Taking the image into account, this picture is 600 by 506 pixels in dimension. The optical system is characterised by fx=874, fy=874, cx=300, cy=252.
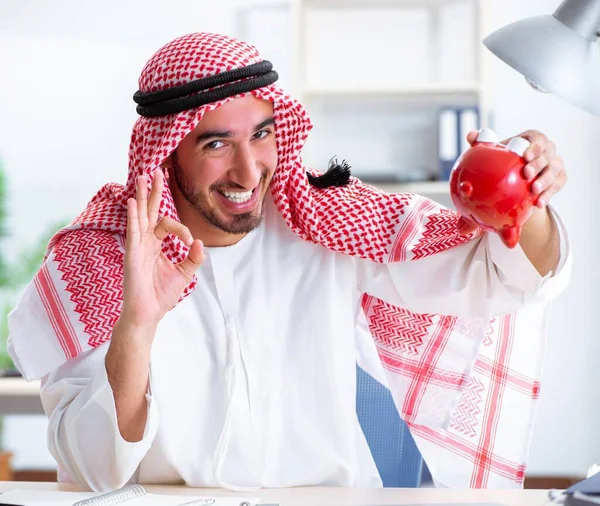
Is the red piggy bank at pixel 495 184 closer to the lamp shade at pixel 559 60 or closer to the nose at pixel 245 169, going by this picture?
the lamp shade at pixel 559 60

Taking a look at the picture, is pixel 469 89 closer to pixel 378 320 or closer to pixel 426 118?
pixel 426 118

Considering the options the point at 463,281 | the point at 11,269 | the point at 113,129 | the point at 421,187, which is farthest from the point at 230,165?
the point at 11,269

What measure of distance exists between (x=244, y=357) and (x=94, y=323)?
313 mm

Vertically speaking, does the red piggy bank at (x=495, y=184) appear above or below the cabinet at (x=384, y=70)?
below

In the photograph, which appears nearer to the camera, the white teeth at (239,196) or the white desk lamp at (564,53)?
the white desk lamp at (564,53)

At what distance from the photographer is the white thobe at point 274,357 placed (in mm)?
1683

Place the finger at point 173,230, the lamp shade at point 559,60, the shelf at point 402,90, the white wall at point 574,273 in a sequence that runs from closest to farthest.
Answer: the lamp shade at point 559,60, the finger at point 173,230, the shelf at point 402,90, the white wall at point 574,273

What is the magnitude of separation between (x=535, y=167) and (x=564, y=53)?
20cm

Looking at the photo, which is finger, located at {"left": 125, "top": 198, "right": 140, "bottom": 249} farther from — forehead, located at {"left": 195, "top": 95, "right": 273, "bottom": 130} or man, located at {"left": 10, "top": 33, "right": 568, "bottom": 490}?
forehead, located at {"left": 195, "top": 95, "right": 273, "bottom": 130}

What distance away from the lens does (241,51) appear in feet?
5.93

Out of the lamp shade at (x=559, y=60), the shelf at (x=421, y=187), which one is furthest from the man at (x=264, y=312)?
the shelf at (x=421, y=187)

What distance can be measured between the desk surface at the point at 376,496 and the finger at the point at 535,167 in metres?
0.51

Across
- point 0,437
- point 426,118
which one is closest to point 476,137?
point 426,118

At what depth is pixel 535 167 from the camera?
1.39 m
